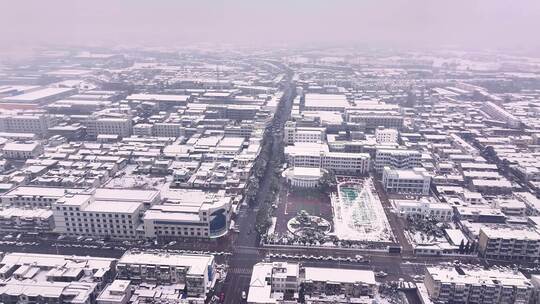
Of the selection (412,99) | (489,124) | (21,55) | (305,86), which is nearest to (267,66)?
(305,86)

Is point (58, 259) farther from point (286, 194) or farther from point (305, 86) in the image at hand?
point (305, 86)

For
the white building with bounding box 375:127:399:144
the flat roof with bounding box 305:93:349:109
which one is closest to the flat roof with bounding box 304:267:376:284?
the white building with bounding box 375:127:399:144

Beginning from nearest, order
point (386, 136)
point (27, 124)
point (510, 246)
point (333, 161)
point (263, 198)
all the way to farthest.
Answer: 1. point (510, 246)
2. point (263, 198)
3. point (333, 161)
4. point (386, 136)
5. point (27, 124)

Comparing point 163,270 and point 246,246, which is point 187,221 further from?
point 163,270

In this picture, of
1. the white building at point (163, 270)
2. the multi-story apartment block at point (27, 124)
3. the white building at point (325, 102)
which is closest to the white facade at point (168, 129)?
the multi-story apartment block at point (27, 124)

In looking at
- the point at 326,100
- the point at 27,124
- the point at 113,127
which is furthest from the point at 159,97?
the point at 326,100

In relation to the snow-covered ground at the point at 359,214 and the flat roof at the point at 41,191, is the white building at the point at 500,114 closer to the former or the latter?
the snow-covered ground at the point at 359,214
